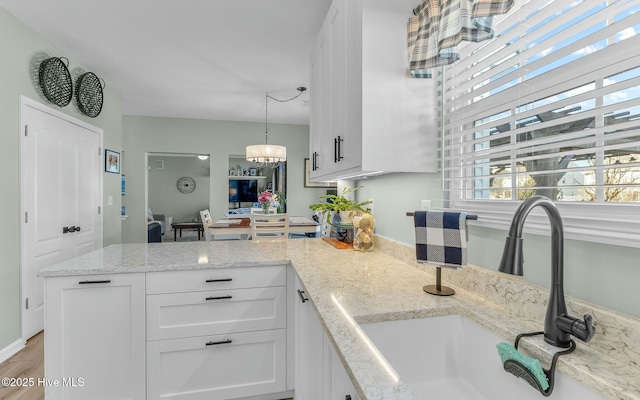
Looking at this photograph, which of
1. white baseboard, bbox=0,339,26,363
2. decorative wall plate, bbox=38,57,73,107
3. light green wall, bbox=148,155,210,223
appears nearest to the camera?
white baseboard, bbox=0,339,26,363

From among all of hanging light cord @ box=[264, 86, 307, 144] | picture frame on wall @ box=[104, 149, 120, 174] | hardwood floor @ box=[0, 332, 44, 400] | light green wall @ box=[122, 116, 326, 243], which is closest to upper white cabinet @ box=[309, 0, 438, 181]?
hardwood floor @ box=[0, 332, 44, 400]

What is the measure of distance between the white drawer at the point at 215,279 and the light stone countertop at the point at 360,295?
0.04m

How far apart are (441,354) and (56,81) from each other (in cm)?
379

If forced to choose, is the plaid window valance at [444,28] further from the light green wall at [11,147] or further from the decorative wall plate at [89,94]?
the decorative wall plate at [89,94]

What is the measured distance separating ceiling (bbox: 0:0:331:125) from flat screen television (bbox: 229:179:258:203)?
13.2 ft

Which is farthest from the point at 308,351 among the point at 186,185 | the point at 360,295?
the point at 186,185

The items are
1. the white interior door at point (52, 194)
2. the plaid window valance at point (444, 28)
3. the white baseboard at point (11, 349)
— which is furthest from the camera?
the white interior door at point (52, 194)

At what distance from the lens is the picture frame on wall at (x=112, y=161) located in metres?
3.88

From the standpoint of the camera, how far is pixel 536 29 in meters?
0.97

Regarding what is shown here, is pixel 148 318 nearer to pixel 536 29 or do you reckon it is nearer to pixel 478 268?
pixel 478 268

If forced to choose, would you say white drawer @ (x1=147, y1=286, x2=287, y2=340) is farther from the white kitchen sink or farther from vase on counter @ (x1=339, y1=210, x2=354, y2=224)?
Answer: the white kitchen sink

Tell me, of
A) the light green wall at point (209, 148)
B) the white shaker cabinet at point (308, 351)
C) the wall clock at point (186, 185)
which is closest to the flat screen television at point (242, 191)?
the wall clock at point (186, 185)

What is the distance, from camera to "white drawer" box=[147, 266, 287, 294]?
5.31 ft

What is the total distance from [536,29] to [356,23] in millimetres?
754
